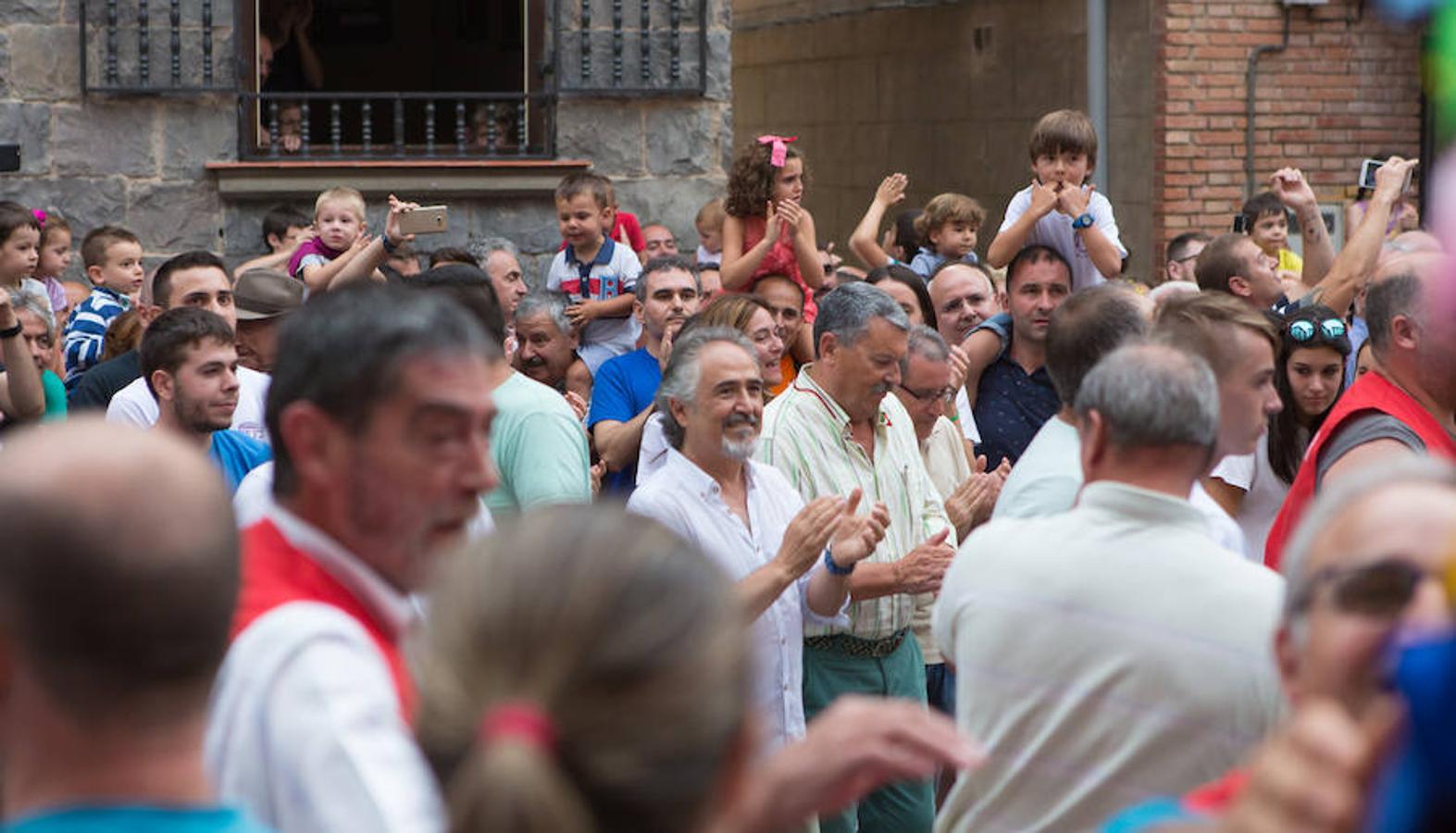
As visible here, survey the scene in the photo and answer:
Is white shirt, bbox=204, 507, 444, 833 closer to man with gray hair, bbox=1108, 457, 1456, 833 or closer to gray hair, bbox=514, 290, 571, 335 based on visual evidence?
man with gray hair, bbox=1108, 457, 1456, 833

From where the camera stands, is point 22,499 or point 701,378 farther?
point 701,378

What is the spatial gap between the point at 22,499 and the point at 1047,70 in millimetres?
13573

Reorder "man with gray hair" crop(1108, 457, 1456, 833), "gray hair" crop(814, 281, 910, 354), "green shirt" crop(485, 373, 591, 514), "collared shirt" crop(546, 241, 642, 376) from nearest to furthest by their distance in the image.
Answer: "man with gray hair" crop(1108, 457, 1456, 833) < "green shirt" crop(485, 373, 591, 514) < "gray hair" crop(814, 281, 910, 354) < "collared shirt" crop(546, 241, 642, 376)

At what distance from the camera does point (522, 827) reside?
1.53m

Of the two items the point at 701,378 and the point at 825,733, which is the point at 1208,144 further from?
the point at 825,733

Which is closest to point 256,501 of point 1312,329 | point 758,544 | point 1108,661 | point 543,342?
point 1108,661

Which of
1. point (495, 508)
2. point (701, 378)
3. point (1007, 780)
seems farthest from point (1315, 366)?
point (1007, 780)

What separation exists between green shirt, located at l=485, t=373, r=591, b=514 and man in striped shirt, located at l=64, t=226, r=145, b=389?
3682mm

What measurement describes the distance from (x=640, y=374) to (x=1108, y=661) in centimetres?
384

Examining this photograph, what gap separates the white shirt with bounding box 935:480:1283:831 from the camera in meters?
3.12

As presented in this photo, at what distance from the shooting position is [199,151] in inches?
422

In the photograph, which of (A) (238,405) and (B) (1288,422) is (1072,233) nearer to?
(B) (1288,422)

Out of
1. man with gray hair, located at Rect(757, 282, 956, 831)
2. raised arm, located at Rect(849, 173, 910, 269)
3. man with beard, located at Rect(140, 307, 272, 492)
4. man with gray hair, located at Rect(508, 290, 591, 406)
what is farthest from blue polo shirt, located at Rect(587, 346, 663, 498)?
raised arm, located at Rect(849, 173, 910, 269)

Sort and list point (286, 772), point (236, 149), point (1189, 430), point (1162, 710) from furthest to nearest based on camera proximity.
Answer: point (236, 149)
point (1189, 430)
point (1162, 710)
point (286, 772)
